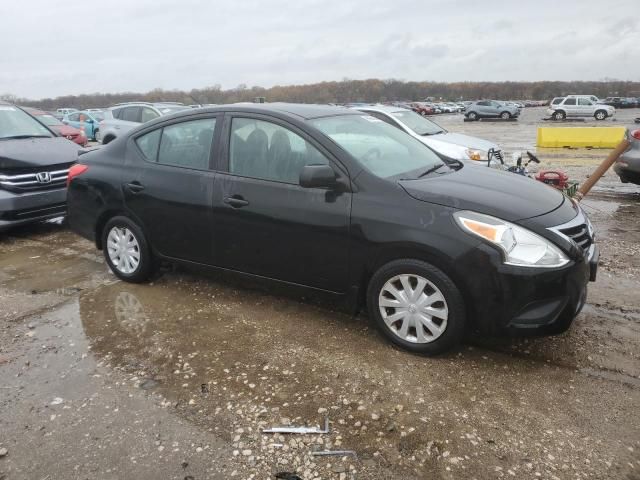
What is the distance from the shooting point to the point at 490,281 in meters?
3.15

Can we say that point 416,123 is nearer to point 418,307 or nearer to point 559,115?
point 418,307

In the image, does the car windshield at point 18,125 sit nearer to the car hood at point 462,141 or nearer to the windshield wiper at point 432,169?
the windshield wiper at point 432,169

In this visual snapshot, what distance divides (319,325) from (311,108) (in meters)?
1.82

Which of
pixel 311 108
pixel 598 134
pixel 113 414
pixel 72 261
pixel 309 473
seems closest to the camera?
pixel 309 473

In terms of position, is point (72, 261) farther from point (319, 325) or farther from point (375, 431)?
point (375, 431)

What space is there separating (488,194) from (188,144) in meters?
2.52

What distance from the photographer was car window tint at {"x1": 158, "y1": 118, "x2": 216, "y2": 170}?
4.32 metres

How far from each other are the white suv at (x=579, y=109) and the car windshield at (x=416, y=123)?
3030 centimetres

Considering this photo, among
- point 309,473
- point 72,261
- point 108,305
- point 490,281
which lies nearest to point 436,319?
point 490,281

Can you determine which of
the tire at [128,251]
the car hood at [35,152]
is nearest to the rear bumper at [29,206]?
the car hood at [35,152]

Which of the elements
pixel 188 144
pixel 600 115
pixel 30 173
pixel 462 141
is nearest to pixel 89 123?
pixel 30 173

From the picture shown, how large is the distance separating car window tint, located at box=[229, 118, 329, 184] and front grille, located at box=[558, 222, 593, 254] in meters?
1.68

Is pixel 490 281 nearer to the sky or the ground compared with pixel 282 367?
nearer to the sky

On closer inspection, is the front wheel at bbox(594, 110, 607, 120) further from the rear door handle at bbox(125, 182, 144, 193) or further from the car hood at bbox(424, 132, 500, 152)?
the rear door handle at bbox(125, 182, 144, 193)
